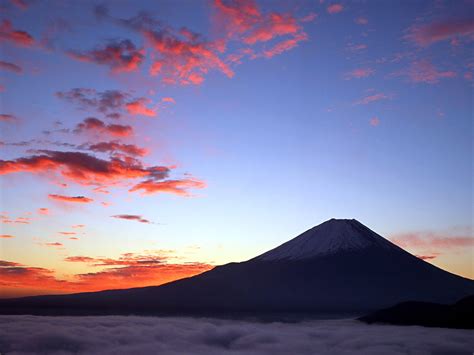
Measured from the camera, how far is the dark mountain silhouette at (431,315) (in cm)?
10531

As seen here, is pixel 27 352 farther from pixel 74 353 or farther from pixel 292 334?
pixel 292 334

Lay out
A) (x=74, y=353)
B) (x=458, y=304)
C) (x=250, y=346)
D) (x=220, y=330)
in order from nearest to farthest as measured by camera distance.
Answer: (x=74, y=353) < (x=458, y=304) < (x=250, y=346) < (x=220, y=330)

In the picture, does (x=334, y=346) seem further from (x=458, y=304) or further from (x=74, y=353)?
(x=74, y=353)

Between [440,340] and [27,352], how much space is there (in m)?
77.9

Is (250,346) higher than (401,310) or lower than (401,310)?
lower

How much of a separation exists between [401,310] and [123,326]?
73732 mm

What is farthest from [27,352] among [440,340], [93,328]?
[440,340]

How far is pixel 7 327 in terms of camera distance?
419 feet

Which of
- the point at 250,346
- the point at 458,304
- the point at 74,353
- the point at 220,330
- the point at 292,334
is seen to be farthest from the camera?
the point at 220,330

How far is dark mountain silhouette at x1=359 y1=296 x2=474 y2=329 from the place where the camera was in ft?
345

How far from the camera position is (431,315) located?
4683 inches

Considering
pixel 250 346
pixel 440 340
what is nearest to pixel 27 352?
pixel 250 346

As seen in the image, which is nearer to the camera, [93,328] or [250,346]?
[250,346]

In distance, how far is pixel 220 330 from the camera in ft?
493
